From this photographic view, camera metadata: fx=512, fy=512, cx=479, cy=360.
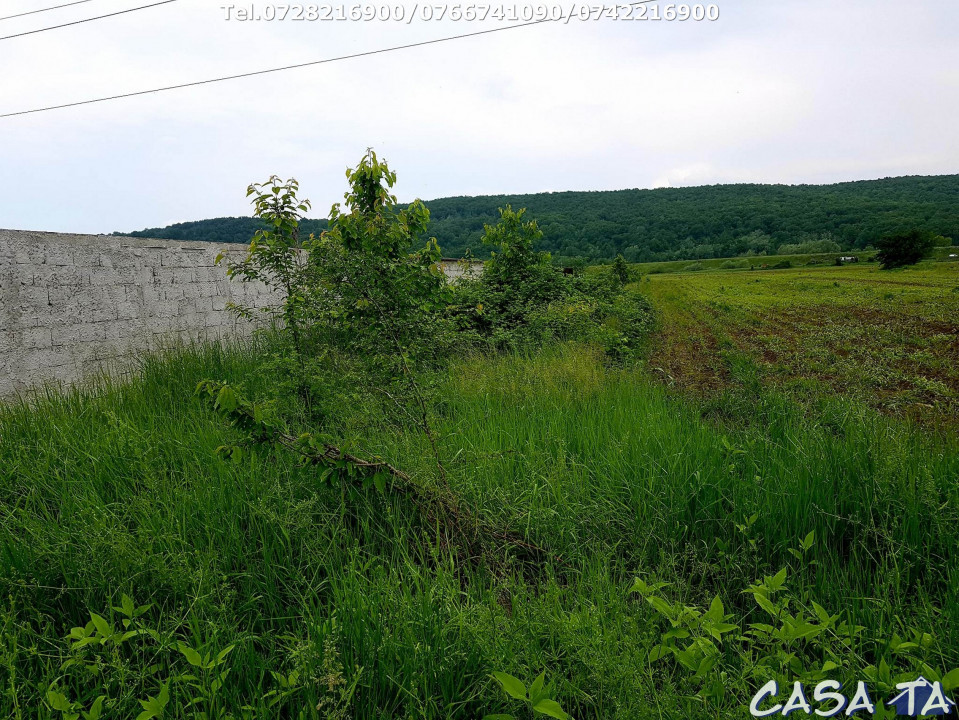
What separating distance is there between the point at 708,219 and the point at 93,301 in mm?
17933

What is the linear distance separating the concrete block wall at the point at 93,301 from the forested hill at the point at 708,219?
5.14 m

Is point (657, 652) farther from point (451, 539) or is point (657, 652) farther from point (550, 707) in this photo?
point (451, 539)

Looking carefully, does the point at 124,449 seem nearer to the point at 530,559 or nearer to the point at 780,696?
the point at 530,559

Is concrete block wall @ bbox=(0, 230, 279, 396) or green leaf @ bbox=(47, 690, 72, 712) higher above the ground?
concrete block wall @ bbox=(0, 230, 279, 396)

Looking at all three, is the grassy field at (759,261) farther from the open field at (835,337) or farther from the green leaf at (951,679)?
the green leaf at (951,679)

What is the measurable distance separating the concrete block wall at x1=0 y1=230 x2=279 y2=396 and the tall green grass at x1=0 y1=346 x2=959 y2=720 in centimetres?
129

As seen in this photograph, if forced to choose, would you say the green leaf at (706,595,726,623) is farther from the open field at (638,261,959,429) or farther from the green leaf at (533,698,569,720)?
the open field at (638,261,959,429)

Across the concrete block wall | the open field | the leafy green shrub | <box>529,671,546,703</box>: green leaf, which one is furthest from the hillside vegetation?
the leafy green shrub

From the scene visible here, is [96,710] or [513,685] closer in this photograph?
[513,685]

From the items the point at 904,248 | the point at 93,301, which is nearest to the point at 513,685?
the point at 93,301

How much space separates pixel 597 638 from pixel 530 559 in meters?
0.85

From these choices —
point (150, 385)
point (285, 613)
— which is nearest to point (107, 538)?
point (285, 613)

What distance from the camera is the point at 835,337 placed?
23.5 ft

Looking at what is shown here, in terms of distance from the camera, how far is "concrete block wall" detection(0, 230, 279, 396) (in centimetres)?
466
